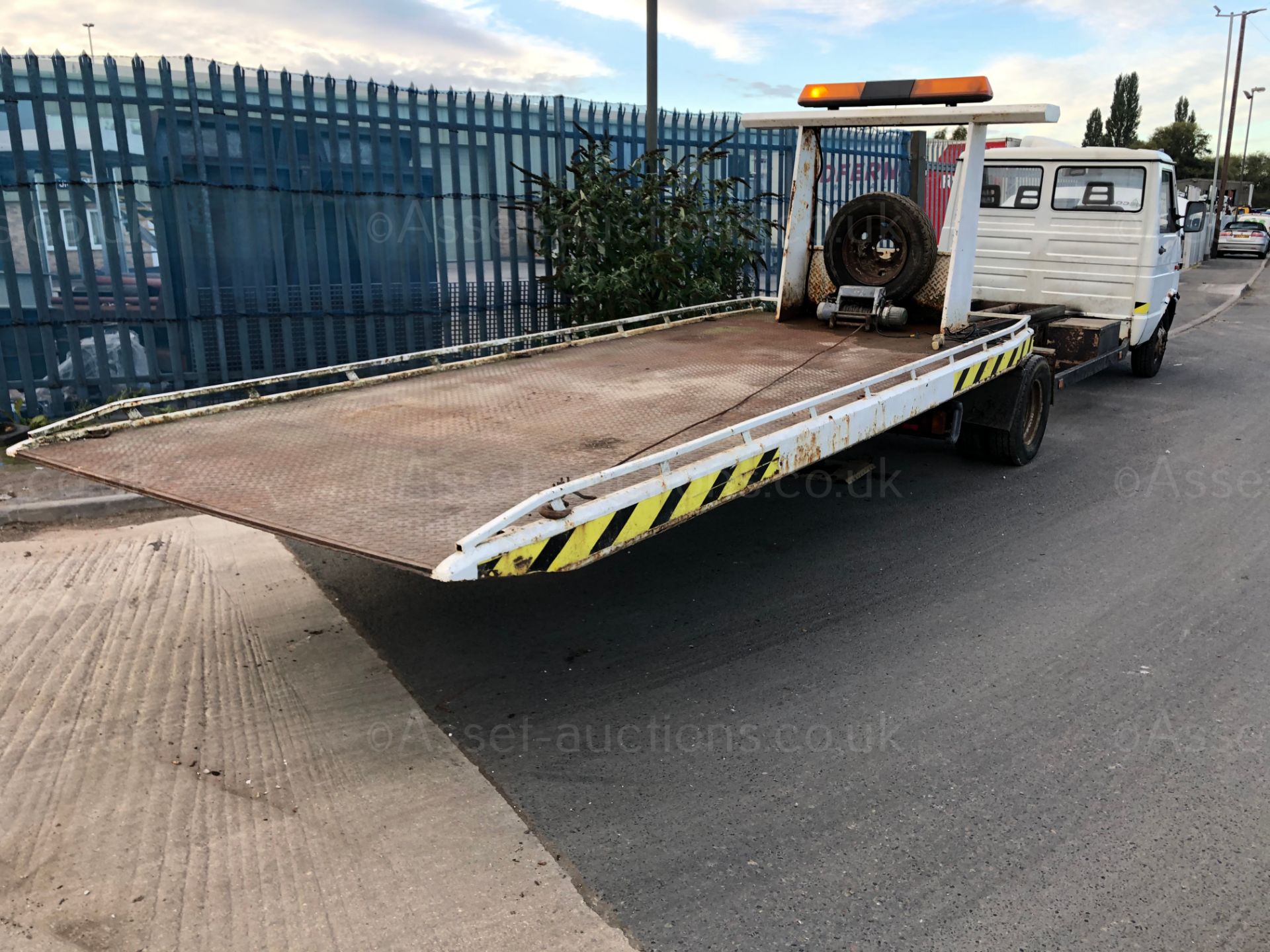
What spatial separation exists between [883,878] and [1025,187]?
8.18 metres

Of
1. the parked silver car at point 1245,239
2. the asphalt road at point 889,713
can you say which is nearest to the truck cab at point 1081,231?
the asphalt road at point 889,713

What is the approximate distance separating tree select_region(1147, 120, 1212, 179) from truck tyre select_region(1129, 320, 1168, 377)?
6782 centimetres

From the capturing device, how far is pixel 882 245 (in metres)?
7.21

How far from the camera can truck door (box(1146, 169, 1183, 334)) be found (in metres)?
8.91

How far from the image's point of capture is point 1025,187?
930 cm

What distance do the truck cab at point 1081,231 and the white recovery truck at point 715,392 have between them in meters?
0.02

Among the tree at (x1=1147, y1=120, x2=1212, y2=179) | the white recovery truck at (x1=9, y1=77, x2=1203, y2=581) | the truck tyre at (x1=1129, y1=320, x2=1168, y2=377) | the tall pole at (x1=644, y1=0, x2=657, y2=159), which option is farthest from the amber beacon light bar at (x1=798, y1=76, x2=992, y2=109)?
the tree at (x1=1147, y1=120, x2=1212, y2=179)

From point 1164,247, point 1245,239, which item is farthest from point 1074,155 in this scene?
point 1245,239

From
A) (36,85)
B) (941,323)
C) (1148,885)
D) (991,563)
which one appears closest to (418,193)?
(36,85)

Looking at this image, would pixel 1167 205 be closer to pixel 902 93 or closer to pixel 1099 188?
pixel 1099 188

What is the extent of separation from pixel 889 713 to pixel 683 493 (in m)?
1.24

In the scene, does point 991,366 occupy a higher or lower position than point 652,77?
lower

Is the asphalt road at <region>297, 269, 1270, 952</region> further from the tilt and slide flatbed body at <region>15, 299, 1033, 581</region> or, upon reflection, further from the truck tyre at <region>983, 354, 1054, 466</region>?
the tilt and slide flatbed body at <region>15, 299, 1033, 581</region>

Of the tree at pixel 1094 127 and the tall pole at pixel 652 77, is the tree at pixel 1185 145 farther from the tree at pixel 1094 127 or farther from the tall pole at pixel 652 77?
the tall pole at pixel 652 77
